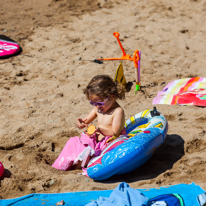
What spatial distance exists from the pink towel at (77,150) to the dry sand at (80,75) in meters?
0.10

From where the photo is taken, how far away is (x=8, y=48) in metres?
5.50

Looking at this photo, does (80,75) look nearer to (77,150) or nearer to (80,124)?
(80,124)

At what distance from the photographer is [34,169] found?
2797 mm

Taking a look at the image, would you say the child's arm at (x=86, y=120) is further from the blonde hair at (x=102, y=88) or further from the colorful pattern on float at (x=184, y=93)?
the colorful pattern on float at (x=184, y=93)

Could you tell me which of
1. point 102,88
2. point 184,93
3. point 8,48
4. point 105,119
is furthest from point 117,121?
point 8,48

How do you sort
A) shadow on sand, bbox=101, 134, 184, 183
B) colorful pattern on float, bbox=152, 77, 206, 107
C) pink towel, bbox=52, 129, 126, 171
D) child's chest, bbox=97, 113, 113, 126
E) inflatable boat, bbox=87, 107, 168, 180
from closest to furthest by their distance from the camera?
inflatable boat, bbox=87, 107, 168, 180, shadow on sand, bbox=101, 134, 184, 183, pink towel, bbox=52, 129, 126, 171, child's chest, bbox=97, 113, 113, 126, colorful pattern on float, bbox=152, 77, 206, 107

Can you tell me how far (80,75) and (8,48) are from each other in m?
1.70

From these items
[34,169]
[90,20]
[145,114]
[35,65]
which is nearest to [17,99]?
[35,65]

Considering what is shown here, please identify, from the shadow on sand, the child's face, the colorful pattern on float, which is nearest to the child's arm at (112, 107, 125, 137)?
the child's face

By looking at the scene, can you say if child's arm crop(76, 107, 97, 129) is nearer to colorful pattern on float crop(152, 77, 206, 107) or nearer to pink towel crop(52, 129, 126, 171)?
pink towel crop(52, 129, 126, 171)

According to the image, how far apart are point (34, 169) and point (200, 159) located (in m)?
1.61

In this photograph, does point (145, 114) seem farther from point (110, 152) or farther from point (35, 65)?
point (35, 65)

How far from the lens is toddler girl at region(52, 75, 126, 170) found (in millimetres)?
2848

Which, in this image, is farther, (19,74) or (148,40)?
(148,40)
